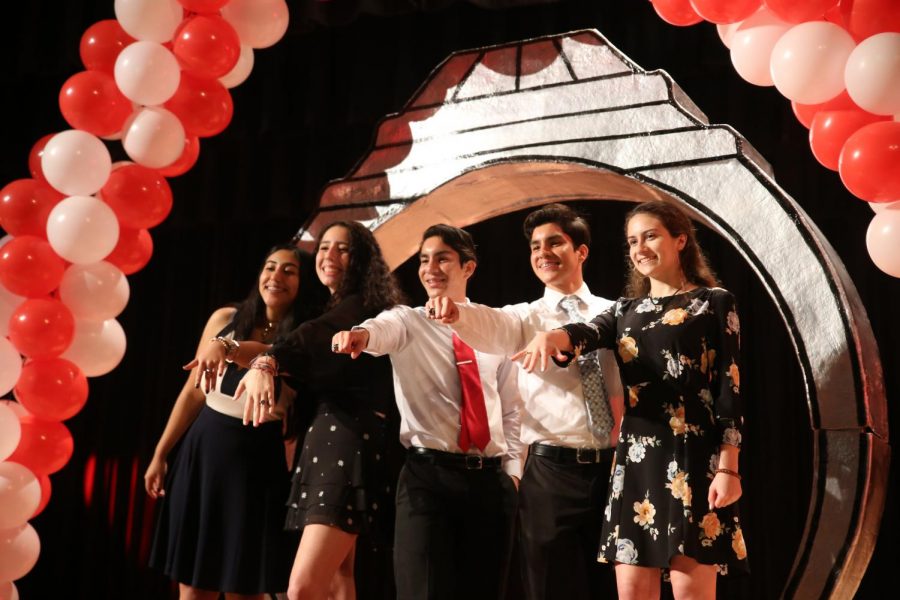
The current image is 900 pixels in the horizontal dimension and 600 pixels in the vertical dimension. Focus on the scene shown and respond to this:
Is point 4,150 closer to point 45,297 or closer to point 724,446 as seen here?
point 45,297

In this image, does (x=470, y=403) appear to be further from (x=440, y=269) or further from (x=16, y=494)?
(x=16, y=494)

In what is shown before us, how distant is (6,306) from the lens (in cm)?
351

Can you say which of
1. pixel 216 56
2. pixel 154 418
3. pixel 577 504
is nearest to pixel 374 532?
pixel 577 504

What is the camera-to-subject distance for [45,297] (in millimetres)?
3475

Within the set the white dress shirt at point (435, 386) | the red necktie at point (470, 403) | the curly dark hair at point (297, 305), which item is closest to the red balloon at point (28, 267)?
the curly dark hair at point (297, 305)

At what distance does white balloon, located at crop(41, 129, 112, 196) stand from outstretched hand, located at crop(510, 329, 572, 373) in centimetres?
186

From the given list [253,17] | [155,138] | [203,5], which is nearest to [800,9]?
[253,17]

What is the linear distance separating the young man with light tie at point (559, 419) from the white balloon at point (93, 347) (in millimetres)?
1584

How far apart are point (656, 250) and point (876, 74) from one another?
2.27ft

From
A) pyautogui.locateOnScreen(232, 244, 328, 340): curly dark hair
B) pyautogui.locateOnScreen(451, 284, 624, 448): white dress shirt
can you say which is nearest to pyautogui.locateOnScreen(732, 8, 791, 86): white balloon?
pyautogui.locateOnScreen(451, 284, 624, 448): white dress shirt

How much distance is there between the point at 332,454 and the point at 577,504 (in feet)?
2.19

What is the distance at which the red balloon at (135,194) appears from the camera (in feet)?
11.6

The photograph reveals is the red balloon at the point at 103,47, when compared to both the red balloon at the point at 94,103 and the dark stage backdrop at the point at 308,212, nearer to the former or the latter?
the red balloon at the point at 94,103

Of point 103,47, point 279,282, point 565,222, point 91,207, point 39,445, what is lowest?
point 39,445
